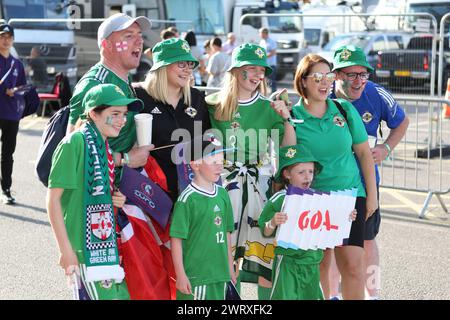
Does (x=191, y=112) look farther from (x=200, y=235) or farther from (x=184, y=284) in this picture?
(x=184, y=284)

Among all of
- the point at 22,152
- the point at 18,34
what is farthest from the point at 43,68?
the point at 22,152

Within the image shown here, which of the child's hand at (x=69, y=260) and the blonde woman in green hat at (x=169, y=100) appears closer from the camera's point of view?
the child's hand at (x=69, y=260)

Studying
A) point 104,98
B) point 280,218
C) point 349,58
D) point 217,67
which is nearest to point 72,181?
point 104,98

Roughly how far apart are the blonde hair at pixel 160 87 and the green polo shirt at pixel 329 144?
0.72 metres

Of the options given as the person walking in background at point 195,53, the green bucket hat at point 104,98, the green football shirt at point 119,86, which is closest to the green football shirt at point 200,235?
the green football shirt at point 119,86

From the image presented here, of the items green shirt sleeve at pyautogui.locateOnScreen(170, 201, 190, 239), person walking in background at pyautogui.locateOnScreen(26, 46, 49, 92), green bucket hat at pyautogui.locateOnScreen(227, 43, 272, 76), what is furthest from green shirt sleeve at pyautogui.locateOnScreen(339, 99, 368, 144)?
person walking in background at pyautogui.locateOnScreen(26, 46, 49, 92)

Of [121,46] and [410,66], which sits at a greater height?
[121,46]

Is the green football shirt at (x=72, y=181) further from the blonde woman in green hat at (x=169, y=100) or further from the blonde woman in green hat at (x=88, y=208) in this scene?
the blonde woman in green hat at (x=169, y=100)

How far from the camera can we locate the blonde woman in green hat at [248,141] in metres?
5.03

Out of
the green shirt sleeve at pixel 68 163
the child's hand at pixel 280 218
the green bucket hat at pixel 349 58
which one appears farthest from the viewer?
the green bucket hat at pixel 349 58

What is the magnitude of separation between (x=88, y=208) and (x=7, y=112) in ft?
18.0

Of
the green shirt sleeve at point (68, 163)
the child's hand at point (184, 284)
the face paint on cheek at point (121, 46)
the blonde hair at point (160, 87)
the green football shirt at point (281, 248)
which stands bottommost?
the child's hand at point (184, 284)

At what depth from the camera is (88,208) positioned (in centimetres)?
418
